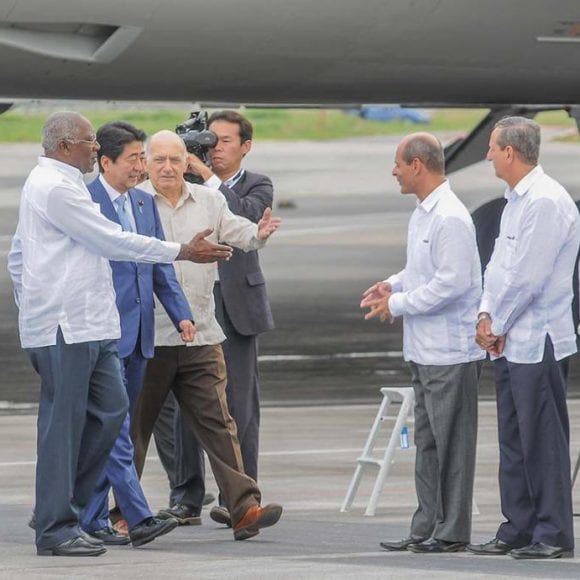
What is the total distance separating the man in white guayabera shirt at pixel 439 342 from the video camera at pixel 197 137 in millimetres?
1206

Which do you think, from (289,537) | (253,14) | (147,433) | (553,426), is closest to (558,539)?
(553,426)

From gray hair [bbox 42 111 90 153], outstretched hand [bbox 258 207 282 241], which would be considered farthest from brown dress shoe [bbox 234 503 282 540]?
gray hair [bbox 42 111 90 153]

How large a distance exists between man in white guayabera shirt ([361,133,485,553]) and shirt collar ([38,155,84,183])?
125 cm

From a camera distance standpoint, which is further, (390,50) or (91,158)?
(390,50)

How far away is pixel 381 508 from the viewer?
8.28 meters

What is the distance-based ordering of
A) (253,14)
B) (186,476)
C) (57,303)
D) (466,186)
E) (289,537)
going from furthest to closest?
(466,186), (253,14), (186,476), (289,537), (57,303)

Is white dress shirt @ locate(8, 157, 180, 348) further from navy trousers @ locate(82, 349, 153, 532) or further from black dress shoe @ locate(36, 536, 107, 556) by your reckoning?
black dress shoe @ locate(36, 536, 107, 556)

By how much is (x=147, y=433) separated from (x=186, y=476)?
483 mm

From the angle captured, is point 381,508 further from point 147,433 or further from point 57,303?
point 57,303

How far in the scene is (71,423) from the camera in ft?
22.6

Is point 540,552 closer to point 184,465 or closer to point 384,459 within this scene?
point 384,459

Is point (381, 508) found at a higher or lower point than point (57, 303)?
lower

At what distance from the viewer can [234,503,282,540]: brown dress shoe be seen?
24.2 feet

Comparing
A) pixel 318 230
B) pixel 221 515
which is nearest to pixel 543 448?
pixel 221 515
